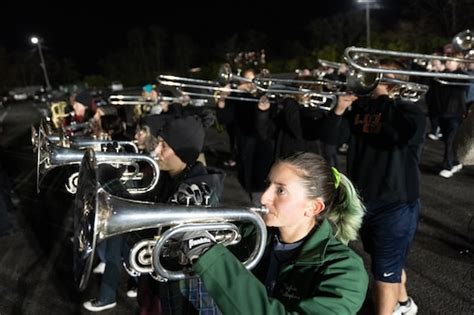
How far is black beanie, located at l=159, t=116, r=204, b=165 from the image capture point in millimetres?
2689

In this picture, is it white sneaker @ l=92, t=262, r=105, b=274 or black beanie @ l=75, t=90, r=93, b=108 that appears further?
black beanie @ l=75, t=90, r=93, b=108

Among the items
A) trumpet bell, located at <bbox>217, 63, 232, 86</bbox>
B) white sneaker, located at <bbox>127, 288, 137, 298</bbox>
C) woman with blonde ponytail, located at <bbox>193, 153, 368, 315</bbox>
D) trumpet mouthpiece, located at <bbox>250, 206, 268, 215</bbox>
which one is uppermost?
trumpet bell, located at <bbox>217, 63, 232, 86</bbox>

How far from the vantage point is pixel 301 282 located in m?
1.59

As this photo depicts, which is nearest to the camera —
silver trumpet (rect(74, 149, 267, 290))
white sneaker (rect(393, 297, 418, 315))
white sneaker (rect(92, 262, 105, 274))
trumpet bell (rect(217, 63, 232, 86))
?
silver trumpet (rect(74, 149, 267, 290))

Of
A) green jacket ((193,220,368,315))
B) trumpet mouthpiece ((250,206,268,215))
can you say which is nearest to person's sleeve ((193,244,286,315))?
green jacket ((193,220,368,315))

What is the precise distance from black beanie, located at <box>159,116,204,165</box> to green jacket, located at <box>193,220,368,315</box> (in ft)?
3.88

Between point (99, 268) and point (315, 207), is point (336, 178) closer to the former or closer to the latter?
point (315, 207)

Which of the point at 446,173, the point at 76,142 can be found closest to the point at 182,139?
the point at 76,142

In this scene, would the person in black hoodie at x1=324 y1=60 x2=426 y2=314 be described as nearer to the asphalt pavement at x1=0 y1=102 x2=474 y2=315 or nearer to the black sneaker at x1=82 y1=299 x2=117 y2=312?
the asphalt pavement at x1=0 y1=102 x2=474 y2=315

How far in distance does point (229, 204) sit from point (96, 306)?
225cm

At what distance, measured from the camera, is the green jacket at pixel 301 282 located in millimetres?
1379

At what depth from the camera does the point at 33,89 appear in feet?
180

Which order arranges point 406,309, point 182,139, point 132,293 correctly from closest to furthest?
point 182,139, point 406,309, point 132,293

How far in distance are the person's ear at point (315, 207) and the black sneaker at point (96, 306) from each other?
2536 mm
